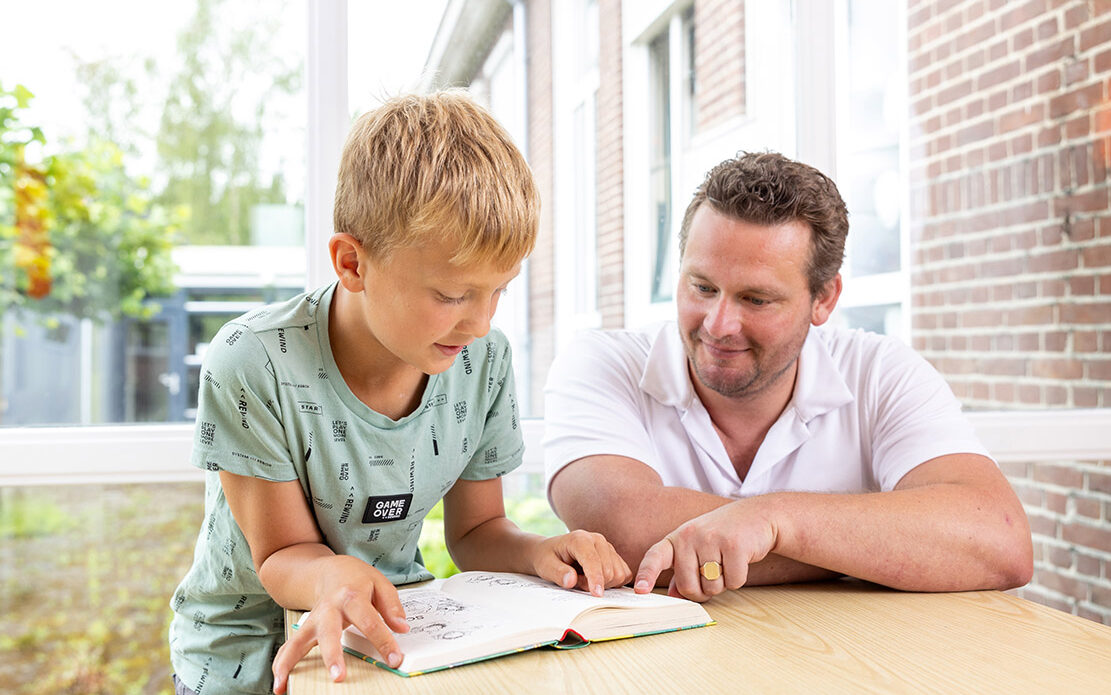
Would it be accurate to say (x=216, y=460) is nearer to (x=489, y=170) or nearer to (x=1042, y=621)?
(x=489, y=170)

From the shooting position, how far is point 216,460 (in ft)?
4.00

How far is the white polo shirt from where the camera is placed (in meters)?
1.68

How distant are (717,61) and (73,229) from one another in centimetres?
180

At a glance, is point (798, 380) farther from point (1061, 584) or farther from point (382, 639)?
point (1061, 584)

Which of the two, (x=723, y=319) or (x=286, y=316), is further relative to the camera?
(x=723, y=319)

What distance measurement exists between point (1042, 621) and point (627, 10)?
2107 millimetres

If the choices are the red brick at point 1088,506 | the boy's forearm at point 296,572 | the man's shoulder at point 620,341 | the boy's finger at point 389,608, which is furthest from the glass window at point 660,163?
the boy's finger at point 389,608

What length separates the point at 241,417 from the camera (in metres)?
1.25

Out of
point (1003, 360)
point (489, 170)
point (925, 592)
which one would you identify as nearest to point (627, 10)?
point (1003, 360)

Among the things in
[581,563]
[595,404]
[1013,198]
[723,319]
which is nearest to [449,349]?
[581,563]

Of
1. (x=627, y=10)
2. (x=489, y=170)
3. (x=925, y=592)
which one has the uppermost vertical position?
(x=627, y=10)

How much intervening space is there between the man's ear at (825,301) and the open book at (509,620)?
81 centimetres

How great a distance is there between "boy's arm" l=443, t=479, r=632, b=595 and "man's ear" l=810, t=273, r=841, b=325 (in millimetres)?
734

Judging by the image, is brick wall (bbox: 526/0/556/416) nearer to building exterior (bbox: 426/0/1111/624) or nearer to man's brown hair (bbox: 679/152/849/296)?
building exterior (bbox: 426/0/1111/624)
